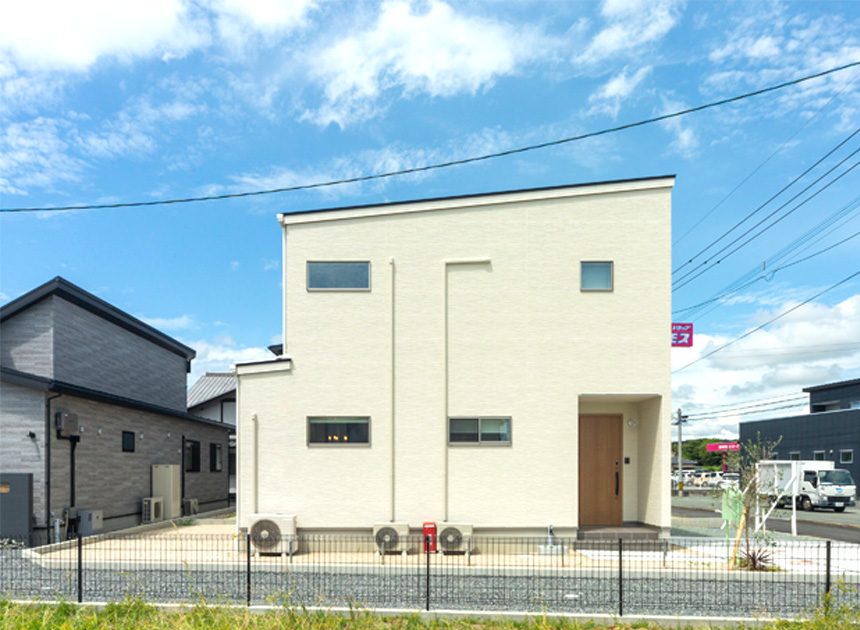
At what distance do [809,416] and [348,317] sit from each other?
3491cm

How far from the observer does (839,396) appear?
4153 centimetres

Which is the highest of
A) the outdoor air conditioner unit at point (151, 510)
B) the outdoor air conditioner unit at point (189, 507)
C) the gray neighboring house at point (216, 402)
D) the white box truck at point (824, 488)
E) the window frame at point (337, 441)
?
the window frame at point (337, 441)

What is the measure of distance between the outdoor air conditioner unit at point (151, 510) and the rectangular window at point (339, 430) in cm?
723

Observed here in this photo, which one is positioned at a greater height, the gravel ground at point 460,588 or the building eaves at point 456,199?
the building eaves at point 456,199

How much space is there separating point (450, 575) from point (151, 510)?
35.7ft

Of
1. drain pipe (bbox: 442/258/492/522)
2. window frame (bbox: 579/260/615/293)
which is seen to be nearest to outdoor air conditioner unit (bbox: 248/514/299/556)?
drain pipe (bbox: 442/258/492/522)

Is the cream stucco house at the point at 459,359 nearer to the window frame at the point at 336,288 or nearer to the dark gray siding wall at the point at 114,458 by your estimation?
the window frame at the point at 336,288

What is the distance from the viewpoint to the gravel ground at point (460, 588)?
27.2ft

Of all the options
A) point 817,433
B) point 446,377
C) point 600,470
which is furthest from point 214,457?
point 817,433

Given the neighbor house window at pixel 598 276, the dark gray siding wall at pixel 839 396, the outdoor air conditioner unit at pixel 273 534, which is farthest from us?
the dark gray siding wall at pixel 839 396

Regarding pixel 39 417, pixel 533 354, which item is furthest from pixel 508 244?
pixel 39 417

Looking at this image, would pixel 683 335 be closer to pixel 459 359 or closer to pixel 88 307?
pixel 459 359

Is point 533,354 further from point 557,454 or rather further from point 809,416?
point 809,416

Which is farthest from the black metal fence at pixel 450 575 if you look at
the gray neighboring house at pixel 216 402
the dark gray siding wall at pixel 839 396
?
the dark gray siding wall at pixel 839 396
